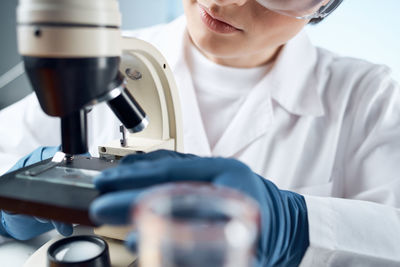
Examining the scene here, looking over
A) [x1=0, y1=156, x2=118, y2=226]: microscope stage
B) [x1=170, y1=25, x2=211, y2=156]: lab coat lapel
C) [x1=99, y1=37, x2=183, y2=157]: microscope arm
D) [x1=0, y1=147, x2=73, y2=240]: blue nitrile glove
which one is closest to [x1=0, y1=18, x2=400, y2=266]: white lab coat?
[x1=170, y1=25, x2=211, y2=156]: lab coat lapel

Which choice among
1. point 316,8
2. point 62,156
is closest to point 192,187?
point 62,156

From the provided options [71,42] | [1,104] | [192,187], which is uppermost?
[71,42]

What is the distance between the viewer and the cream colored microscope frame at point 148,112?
0.86 m

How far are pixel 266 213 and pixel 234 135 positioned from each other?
2.33 ft

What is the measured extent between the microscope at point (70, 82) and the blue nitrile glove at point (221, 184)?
96 millimetres

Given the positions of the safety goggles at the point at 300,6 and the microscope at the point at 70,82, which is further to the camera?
the safety goggles at the point at 300,6

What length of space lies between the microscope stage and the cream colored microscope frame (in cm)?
12

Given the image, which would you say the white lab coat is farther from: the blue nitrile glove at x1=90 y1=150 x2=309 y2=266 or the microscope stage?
the microscope stage

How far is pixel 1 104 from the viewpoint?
7.66ft

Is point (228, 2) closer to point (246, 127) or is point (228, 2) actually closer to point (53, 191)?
point (246, 127)

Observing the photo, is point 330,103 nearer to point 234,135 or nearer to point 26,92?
point 234,135

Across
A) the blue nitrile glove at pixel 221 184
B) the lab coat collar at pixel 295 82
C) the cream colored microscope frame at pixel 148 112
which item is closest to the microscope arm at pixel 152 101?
the cream colored microscope frame at pixel 148 112

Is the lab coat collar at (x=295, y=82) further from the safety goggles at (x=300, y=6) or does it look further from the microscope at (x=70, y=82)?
the microscope at (x=70, y=82)

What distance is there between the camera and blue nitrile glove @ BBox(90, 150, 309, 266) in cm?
51
